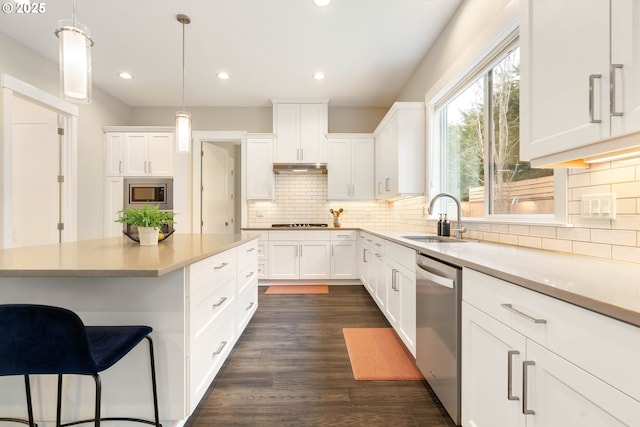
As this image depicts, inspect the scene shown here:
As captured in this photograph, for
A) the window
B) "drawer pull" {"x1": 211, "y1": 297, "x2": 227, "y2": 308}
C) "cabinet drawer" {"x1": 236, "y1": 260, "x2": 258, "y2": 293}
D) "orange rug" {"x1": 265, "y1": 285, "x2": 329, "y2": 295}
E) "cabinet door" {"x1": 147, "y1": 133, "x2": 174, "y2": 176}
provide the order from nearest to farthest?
"drawer pull" {"x1": 211, "y1": 297, "x2": 227, "y2": 308} < the window < "cabinet drawer" {"x1": 236, "y1": 260, "x2": 258, "y2": 293} < "orange rug" {"x1": 265, "y1": 285, "x2": 329, "y2": 295} < "cabinet door" {"x1": 147, "y1": 133, "x2": 174, "y2": 176}

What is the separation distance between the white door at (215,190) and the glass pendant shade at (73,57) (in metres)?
3.44

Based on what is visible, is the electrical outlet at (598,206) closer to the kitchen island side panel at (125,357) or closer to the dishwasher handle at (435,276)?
the dishwasher handle at (435,276)

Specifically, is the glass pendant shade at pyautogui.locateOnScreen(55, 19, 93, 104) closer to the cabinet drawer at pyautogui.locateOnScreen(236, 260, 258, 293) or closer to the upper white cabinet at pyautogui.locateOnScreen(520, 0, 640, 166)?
the cabinet drawer at pyautogui.locateOnScreen(236, 260, 258, 293)

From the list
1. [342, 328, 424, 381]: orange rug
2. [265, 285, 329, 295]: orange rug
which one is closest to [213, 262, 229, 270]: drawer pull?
[342, 328, 424, 381]: orange rug

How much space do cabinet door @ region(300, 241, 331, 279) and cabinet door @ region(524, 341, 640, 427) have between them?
137 inches

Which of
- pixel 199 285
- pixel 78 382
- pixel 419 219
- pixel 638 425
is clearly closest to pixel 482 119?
pixel 419 219

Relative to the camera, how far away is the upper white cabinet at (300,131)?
15.4ft

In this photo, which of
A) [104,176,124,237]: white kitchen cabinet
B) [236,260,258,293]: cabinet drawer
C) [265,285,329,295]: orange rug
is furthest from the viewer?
[104,176,124,237]: white kitchen cabinet

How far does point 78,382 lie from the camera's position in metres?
1.31

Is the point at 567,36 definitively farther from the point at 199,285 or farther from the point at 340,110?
the point at 340,110

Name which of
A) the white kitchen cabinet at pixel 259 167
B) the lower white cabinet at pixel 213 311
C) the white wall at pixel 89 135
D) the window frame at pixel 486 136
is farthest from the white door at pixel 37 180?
the window frame at pixel 486 136

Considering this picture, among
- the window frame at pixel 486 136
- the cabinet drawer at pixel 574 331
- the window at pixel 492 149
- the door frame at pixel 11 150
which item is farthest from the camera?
the door frame at pixel 11 150

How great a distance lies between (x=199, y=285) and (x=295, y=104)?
151 inches

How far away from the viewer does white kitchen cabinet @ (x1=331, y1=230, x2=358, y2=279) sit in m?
4.37
